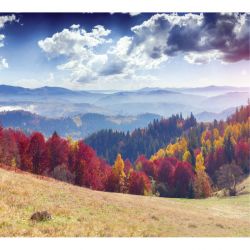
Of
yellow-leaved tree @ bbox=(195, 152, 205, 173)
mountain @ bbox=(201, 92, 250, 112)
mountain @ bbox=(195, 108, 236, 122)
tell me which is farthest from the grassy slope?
yellow-leaved tree @ bbox=(195, 152, 205, 173)

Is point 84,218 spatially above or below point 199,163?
above

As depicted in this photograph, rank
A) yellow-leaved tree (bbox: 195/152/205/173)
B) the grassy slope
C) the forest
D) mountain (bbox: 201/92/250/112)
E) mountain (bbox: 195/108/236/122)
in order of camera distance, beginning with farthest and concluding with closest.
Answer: yellow-leaved tree (bbox: 195/152/205/173), mountain (bbox: 195/108/236/122), the forest, mountain (bbox: 201/92/250/112), the grassy slope

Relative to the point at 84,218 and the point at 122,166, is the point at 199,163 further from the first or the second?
the point at 84,218

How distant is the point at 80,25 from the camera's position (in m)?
26.1

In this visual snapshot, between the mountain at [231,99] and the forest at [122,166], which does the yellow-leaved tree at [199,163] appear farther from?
the mountain at [231,99]

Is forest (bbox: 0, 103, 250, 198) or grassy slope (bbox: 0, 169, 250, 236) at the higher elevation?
grassy slope (bbox: 0, 169, 250, 236)

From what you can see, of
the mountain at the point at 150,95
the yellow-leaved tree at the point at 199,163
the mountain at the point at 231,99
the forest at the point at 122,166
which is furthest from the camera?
the yellow-leaved tree at the point at 199,163

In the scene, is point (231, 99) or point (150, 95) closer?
point (150, 95)

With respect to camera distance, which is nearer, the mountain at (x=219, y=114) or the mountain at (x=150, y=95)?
the mountain at (x=150, y=95)

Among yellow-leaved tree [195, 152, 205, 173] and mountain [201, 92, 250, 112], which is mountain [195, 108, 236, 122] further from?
mountain [201, 92, 250, 112]

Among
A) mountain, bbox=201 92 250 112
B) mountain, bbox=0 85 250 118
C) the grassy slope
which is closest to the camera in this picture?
the grassy slope

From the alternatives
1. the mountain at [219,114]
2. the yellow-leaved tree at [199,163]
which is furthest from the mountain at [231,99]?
the yellow-leaved tree at [199,163]

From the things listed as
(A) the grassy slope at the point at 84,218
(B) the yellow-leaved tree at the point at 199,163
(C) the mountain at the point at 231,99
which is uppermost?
(C) the mountain at the point at 231,99

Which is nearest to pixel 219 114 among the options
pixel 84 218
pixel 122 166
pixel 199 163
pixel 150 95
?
pixel 199 163
